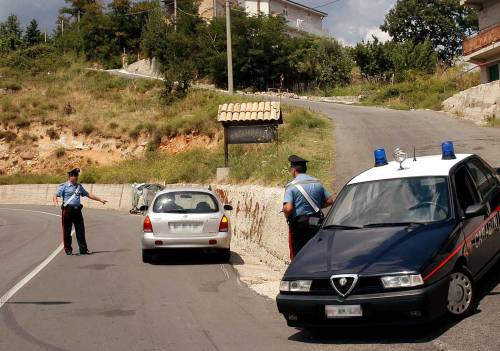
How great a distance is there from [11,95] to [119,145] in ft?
48.6

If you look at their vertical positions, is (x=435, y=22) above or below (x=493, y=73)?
above

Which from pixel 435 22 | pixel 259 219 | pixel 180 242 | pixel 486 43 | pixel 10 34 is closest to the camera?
pixel 180 242

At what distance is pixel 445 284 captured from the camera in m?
6.77

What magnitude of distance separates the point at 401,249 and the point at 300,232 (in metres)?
2.70

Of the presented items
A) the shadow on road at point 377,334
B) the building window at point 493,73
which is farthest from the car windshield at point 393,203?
the building window at point 493,73

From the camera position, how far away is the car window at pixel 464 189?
8031mm

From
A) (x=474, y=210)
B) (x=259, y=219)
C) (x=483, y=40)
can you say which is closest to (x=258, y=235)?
(x=259, y=219)

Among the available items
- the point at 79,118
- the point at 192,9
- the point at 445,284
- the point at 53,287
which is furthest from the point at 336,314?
the point at 192,9

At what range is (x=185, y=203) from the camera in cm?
1443

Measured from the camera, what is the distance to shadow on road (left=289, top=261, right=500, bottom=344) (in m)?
6.75

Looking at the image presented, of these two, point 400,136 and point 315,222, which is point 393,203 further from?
point 400,136

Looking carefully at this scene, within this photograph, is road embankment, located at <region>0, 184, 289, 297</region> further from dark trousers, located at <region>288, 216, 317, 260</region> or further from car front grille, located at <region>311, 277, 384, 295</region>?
car front grille, located at <region>311, 277, 384, 295</region>

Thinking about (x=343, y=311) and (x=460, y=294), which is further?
(x=460, y=294)

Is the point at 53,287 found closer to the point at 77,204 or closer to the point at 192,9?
the point at 77,204
